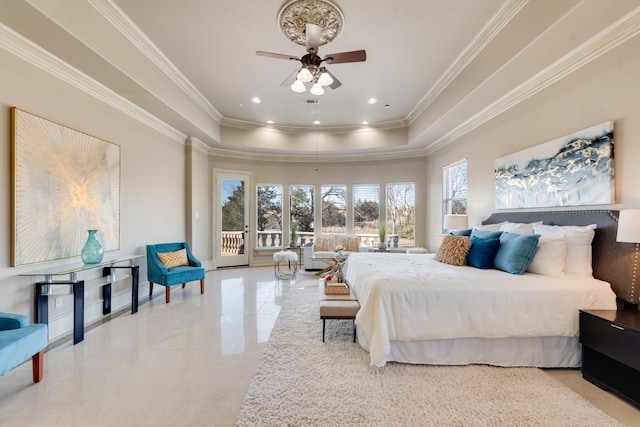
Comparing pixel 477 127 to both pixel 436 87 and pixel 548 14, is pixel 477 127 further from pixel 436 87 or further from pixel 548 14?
pixel 548 14

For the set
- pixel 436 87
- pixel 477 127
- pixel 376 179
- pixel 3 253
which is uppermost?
pixel 436 87

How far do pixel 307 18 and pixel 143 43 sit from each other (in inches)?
79.3

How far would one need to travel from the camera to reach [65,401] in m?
2.02

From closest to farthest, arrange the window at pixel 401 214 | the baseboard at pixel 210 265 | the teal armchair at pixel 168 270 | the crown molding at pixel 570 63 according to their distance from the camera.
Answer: the crown molding at pixel 570 63 → the teal armchair at pixel 168 270 → the baseboard at pixel 210 265 → the window at pixel 401 214

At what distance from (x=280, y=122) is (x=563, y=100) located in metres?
5.07

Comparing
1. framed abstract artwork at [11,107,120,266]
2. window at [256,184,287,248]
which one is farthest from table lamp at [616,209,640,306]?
window at [256,184,287,248]

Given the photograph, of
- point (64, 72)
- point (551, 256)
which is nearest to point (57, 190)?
point (64, 72)

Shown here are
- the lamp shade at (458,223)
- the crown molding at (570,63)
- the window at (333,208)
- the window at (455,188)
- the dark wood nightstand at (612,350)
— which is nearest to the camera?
the dark wood nightstand at (612,350)

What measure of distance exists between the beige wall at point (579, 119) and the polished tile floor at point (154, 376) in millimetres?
1963

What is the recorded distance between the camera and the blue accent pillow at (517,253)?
2.77 meters

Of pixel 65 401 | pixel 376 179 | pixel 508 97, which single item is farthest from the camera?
pixel 376 179

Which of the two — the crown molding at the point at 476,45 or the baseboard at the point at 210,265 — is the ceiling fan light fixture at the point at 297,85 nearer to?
the crown molding at the point at 476,45

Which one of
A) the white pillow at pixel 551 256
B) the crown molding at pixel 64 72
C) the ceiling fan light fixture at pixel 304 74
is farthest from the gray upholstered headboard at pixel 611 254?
the crown molding at pixel 64 72

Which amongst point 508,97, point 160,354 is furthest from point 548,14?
point 160,354
